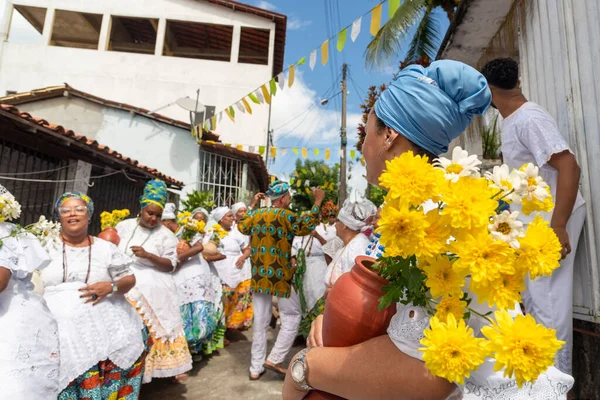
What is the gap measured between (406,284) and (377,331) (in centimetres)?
18

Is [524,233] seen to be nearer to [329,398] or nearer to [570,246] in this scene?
[329,398]

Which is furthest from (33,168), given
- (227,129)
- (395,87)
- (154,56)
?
(154,56)

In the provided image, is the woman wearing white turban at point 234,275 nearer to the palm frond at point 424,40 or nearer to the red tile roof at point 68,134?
the red tile roof at point 68,134

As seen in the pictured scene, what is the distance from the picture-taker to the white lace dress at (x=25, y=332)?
2123mm

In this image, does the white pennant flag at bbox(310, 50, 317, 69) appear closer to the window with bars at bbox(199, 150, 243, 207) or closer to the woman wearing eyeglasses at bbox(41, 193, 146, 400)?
the woman wearing eyeglasses at bbox(41, 193, 146, 400)

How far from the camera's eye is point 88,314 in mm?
2719

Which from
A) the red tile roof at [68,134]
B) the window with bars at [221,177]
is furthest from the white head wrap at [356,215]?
the window with bars at [221,177]

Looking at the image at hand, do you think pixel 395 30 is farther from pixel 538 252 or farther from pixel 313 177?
pixel 313 177

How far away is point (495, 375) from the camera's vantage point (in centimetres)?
88

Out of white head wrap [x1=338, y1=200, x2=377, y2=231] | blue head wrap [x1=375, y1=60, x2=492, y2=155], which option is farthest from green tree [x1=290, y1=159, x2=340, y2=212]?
blue head wrap [x1=375, y1=60, x2=492, y2=155]

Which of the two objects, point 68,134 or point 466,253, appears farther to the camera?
point 68,134

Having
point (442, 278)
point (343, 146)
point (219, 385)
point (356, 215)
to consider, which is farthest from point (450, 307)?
point (343, 146)

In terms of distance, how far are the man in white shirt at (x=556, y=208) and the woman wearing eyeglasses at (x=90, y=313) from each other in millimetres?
2761

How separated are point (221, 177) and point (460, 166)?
12366 mm
